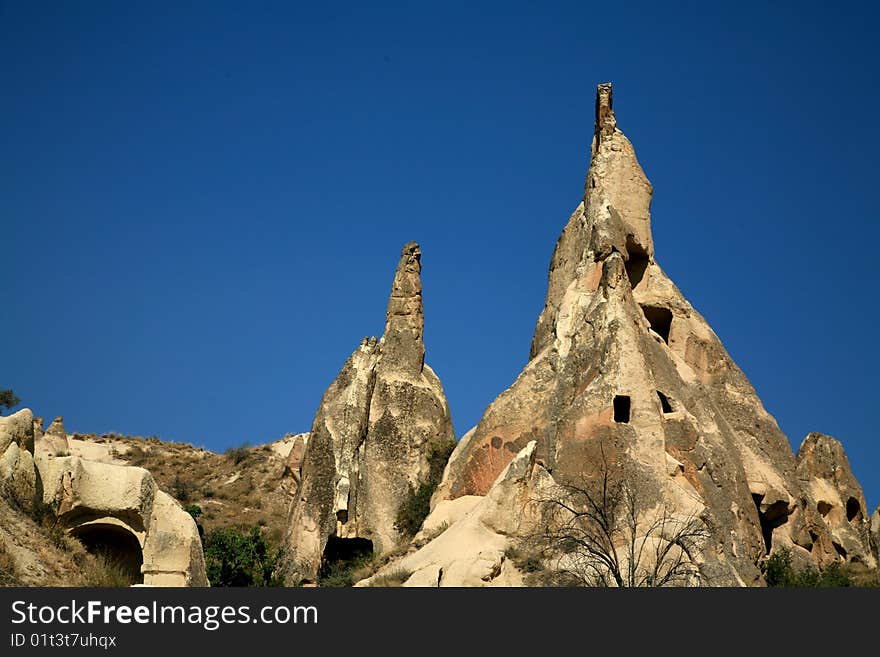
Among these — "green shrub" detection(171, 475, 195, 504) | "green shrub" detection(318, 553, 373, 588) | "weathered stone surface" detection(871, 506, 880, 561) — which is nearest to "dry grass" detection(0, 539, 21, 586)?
"green shrub" detection(318, 553, 373, 588)

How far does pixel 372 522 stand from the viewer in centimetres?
3344

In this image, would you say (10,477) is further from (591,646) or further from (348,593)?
(591,646)

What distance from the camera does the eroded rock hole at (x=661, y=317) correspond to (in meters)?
34.9

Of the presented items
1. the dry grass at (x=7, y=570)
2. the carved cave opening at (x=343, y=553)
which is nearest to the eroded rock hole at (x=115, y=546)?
the dry grass at (x=7, y=570)

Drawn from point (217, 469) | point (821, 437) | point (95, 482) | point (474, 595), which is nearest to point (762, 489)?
point (821, 437)

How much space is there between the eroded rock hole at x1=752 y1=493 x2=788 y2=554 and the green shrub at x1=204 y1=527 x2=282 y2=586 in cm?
1065

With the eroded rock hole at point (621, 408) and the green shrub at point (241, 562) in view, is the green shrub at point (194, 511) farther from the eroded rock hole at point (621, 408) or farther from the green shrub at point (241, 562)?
the eroded rock hole at point (621, 408)

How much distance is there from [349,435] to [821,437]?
12.1 metres

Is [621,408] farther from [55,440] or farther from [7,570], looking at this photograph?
[55,440]

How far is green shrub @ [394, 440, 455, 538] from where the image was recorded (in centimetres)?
3306

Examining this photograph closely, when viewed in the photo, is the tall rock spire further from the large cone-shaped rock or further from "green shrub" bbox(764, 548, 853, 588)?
"green shrub" bbox(764, 548, 853, 588)

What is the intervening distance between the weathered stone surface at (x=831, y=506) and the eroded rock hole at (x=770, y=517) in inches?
31.7

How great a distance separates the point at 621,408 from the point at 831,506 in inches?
403

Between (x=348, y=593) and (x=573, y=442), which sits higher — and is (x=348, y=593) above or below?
below
